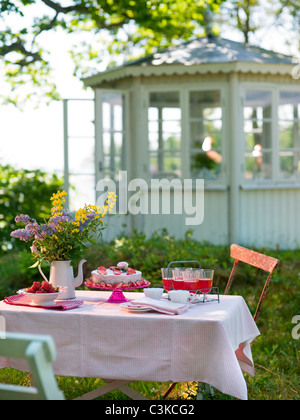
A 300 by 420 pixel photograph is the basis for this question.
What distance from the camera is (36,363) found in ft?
5.29

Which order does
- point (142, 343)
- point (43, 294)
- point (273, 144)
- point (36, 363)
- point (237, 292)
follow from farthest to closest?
point (273, 144), point (237, 292), point (43, 294), point (142, 343), point (36, 363)

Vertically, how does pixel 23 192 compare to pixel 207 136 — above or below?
below

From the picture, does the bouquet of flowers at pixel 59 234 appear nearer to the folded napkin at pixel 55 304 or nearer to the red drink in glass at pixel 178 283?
the folded napkin at pixel 55 304

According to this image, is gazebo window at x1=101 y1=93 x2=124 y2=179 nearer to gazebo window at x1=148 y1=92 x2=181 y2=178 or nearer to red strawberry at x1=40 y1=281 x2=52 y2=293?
gazebo window at x1=148 y1=92 x2=181 y2=178

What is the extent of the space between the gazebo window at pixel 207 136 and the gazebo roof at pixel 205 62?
25.1 inches

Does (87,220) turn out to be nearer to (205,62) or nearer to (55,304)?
(55,304)

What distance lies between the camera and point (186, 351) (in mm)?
3199

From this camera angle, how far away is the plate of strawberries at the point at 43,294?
353 centimetres

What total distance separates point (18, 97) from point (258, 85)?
20.1 ft

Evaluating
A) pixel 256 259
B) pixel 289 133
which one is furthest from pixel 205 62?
pixel 256 259

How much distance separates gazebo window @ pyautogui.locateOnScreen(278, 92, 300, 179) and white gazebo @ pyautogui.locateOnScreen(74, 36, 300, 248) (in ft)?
0.05

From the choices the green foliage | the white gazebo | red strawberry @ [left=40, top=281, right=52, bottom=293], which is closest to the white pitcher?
red strawberry @ [left=40, top=281, right=52, bottom=293]

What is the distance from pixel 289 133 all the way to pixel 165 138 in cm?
199
